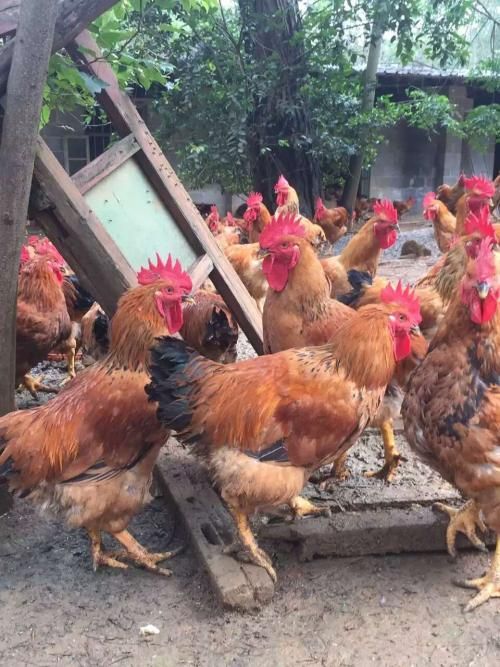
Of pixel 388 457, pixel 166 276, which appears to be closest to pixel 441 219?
pixel 388 457

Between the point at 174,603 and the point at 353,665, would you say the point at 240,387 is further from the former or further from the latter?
the point at 353,665

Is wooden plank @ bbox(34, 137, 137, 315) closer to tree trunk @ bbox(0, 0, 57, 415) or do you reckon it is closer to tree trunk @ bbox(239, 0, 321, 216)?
tree trunk @ bbox(0, 0, 57, 415)

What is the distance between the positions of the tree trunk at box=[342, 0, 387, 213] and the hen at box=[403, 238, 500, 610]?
6992mm

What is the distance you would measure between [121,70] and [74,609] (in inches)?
122

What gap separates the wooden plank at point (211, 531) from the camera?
2533 mm

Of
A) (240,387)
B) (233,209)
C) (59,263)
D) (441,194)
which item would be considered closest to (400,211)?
(441,194)

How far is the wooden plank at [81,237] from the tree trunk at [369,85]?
6842 millimetres

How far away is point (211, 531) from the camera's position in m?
2.94

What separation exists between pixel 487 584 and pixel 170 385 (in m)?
1.71

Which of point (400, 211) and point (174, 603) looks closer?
point (174, 603)

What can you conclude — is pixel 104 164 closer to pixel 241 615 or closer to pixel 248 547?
pixel 248 547

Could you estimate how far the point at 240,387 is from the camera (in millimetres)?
2709

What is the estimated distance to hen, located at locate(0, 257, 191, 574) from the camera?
8.68 ft

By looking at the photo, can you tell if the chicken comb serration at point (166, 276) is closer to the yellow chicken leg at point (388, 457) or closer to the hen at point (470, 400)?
the hen at point (470, 400)
